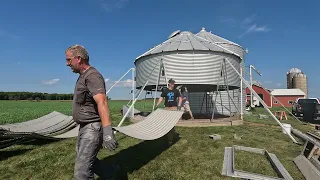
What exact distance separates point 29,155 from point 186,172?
4.29 m

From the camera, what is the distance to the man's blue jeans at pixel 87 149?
137 inches

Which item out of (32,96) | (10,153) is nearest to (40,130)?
(10,153)

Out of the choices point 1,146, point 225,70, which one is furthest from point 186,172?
point 225,70

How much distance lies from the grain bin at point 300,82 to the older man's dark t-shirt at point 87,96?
6952 cm

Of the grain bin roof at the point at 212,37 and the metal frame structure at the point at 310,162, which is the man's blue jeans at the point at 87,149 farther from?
the grain bin roof at the point at 212,37

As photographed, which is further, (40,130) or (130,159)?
(40,130)

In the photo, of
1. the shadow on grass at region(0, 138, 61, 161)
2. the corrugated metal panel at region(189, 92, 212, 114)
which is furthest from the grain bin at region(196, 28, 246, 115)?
the shadow on grass at region(0, 138, 61, 161)

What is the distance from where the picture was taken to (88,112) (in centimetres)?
357

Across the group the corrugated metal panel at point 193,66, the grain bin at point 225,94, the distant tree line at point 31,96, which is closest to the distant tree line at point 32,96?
the distant tree line at point 31,96

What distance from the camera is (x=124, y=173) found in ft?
17.4

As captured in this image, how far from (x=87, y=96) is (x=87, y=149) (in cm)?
74

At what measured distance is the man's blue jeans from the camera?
347 cm

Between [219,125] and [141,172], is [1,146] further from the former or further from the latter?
[219,125]

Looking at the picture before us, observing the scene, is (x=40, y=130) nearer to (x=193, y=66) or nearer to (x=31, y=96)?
(x=193, y=66)
